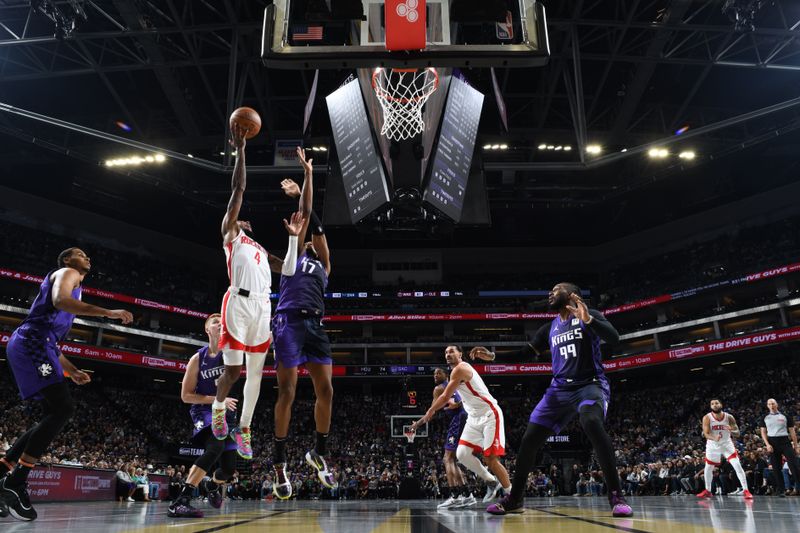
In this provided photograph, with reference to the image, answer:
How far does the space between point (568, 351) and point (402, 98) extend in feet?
28.9

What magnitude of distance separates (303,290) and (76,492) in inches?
439

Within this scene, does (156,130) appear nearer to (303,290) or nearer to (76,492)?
(76,492)

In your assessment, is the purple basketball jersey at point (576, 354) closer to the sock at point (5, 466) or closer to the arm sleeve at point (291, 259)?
the arm sleeve at point (291, 259)

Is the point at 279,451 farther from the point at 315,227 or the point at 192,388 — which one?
the point at 315,227

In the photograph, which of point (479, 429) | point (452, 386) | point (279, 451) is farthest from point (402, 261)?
point (279, 451)

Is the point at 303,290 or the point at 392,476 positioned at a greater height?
the point at 303,290

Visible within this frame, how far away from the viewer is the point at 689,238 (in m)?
35.1

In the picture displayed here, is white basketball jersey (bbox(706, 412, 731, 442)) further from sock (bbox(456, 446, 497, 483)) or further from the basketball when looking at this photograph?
the basketball

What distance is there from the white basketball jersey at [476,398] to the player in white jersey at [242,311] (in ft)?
Result: 10.7

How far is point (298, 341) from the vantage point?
208 inches

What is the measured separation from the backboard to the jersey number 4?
10.4 feet

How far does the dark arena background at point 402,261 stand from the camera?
518 centimetres

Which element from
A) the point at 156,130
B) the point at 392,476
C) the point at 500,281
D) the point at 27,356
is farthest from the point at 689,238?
the point at 27,356

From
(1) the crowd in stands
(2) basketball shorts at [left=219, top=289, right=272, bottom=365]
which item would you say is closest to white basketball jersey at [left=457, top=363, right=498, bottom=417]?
(2) basketball shorts at [left=219, top=289, right=272, bottom=365]
